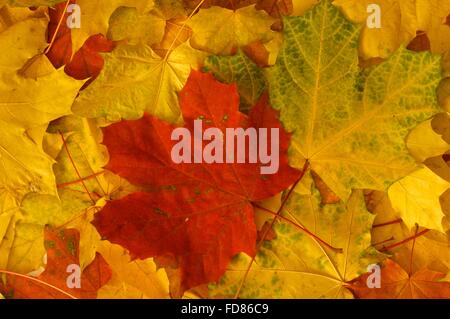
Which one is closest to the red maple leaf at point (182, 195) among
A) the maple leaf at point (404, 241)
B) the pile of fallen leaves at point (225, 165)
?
the pile of fallen leaves at point (225, 165)

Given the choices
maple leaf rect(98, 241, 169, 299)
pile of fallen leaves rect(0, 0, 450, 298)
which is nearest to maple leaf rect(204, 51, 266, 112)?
pile of fallen leaves rect(0, 0, 450, 298)

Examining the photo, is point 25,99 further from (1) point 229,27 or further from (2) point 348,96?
(2) point 348,96

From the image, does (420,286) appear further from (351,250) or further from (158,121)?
(158,121)

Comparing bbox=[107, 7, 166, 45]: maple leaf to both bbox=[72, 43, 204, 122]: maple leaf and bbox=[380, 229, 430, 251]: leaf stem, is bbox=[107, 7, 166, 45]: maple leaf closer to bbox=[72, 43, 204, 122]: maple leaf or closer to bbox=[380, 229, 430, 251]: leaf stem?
bbox=[72, 43, 204, 122]: maple leaf

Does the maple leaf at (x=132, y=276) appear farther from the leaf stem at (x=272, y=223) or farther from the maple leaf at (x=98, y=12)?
the maple leaf at (x=98, y=12)

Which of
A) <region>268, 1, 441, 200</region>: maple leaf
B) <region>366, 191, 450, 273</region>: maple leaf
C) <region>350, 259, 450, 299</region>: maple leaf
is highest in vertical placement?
<region>268, 1, 441, 200</region>: maple leaf
